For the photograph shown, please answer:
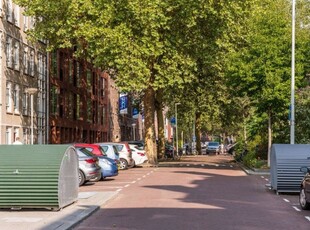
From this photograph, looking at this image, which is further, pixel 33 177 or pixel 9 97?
pixel 9 97

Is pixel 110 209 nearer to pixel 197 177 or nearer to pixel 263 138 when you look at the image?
pixel 197 177

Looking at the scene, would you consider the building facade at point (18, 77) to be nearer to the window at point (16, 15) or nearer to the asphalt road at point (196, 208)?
the window at point (16, 15)

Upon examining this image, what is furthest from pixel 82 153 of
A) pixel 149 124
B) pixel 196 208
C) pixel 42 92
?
pixel 42 92

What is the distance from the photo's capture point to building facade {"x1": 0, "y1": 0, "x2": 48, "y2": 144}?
4384 centimetres

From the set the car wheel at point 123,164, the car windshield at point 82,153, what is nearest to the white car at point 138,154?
the car wheel at point 123,164

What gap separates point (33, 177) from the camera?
14.8 meters

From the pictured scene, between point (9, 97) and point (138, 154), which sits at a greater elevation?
point (9, 97)

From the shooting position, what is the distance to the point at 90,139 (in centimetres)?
7300

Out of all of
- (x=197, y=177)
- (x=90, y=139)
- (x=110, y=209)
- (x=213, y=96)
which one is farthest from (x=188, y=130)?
(x=110, y=209)

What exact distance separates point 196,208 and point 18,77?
3291cm

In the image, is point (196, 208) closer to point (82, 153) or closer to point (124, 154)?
point (82, 153)

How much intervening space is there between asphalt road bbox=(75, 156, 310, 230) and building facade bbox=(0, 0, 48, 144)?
19.3 meters

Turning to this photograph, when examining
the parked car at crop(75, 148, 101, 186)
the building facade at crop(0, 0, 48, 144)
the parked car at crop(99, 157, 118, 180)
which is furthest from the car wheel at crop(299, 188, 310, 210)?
the building facade at crop(0, 0, 48, 144)

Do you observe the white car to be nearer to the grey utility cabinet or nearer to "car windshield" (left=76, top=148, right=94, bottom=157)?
"car windshield" (left=76, top=148, right=94, bottom=157)
